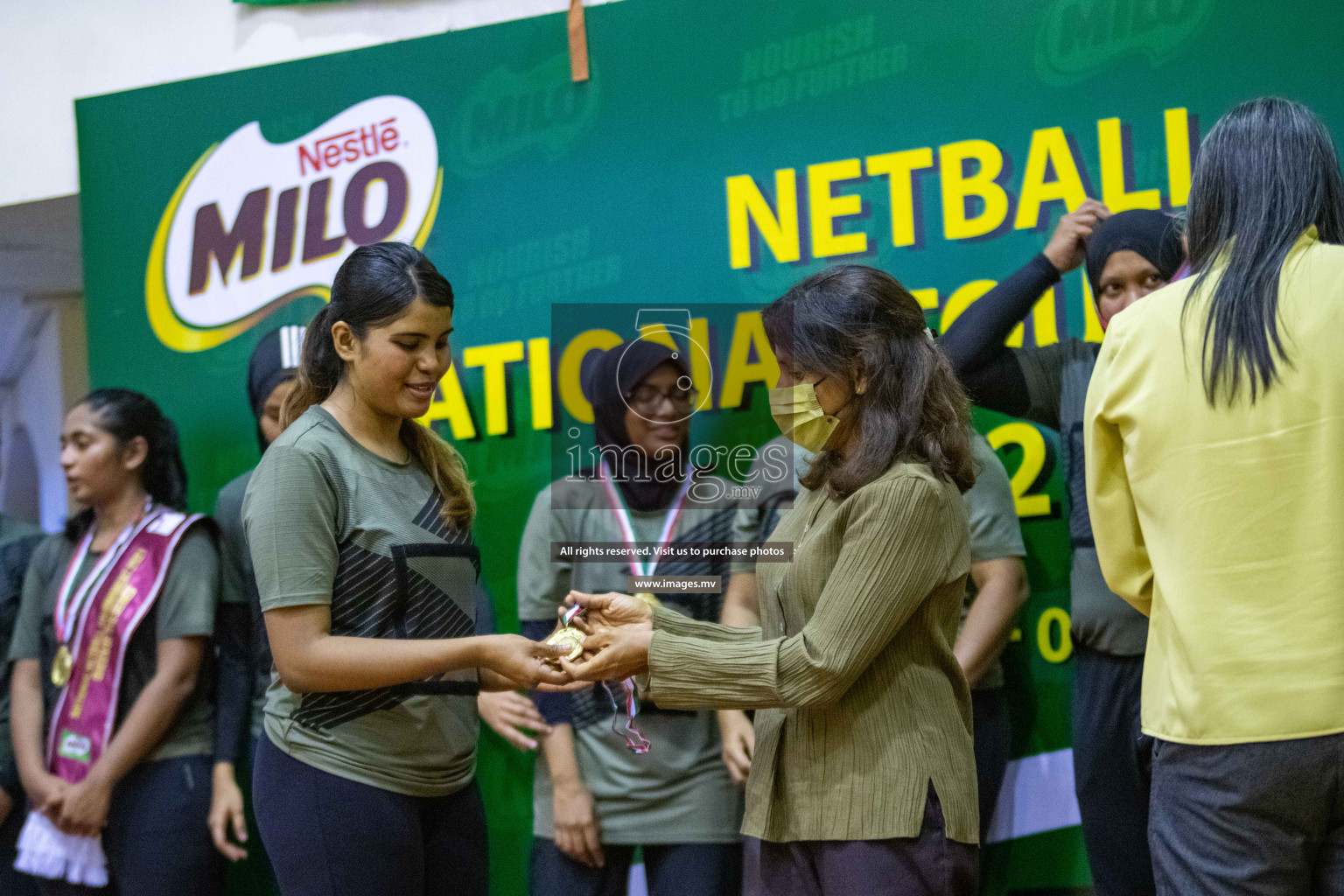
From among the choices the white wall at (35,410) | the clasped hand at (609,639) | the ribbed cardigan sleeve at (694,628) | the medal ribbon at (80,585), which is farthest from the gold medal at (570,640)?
the white wall at (35,410)

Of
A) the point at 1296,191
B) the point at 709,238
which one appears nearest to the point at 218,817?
the point at 709,238

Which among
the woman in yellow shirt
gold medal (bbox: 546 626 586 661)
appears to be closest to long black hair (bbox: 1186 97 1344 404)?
the woman in yellow shirt

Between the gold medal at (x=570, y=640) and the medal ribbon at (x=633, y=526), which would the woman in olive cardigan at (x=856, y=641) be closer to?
the gold medal at (x=570, y=640)

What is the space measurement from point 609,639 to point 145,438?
2.07 metres

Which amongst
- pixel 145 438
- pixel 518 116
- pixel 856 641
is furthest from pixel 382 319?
pixel 145 438

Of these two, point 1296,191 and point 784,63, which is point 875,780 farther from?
point 784,63

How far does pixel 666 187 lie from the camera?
3150 millimetres

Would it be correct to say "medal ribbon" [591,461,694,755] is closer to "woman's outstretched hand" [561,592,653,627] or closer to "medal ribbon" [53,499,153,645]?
"woman's outstretched hand" [561,592,653,627]

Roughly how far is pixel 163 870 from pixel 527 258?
5.96 feet

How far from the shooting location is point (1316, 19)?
2.69m

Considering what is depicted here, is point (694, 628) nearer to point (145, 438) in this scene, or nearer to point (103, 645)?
point (103, 645)

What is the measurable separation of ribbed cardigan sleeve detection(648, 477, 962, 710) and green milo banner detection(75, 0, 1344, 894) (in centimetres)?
71

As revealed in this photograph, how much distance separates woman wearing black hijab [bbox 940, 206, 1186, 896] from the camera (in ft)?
8.38

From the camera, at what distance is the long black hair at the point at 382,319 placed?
1.89 m
